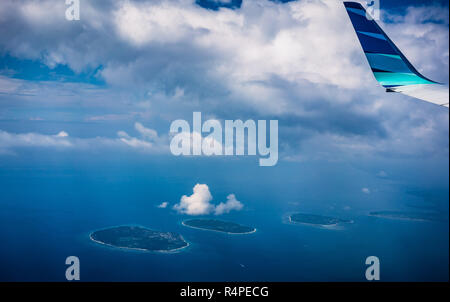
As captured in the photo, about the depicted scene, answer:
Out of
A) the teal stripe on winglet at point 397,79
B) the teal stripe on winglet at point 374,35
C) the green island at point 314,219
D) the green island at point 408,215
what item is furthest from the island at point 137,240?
the green island at point 408,215

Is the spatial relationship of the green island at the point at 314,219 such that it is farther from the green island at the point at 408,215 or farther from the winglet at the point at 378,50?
the winglet at the point at 378,50

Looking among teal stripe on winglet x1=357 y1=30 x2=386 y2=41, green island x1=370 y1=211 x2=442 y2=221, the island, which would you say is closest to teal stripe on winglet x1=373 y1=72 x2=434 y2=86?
teal stripe on winglet x1=357 y1=30 x2=386 y2=41

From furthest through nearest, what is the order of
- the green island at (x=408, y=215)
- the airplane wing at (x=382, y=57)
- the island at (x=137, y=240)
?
the green island at (x=408, y=215)
the island at (x=137, y=240)
the airplane wing at (x=382, y=57)

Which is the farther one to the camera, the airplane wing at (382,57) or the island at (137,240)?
the island at (137,240)

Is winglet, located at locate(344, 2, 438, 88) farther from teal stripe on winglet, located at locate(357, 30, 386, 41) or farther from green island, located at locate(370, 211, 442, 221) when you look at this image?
green island, located at locate(370, 211, 442, 221)

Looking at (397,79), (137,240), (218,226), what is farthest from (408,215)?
(397,79)
